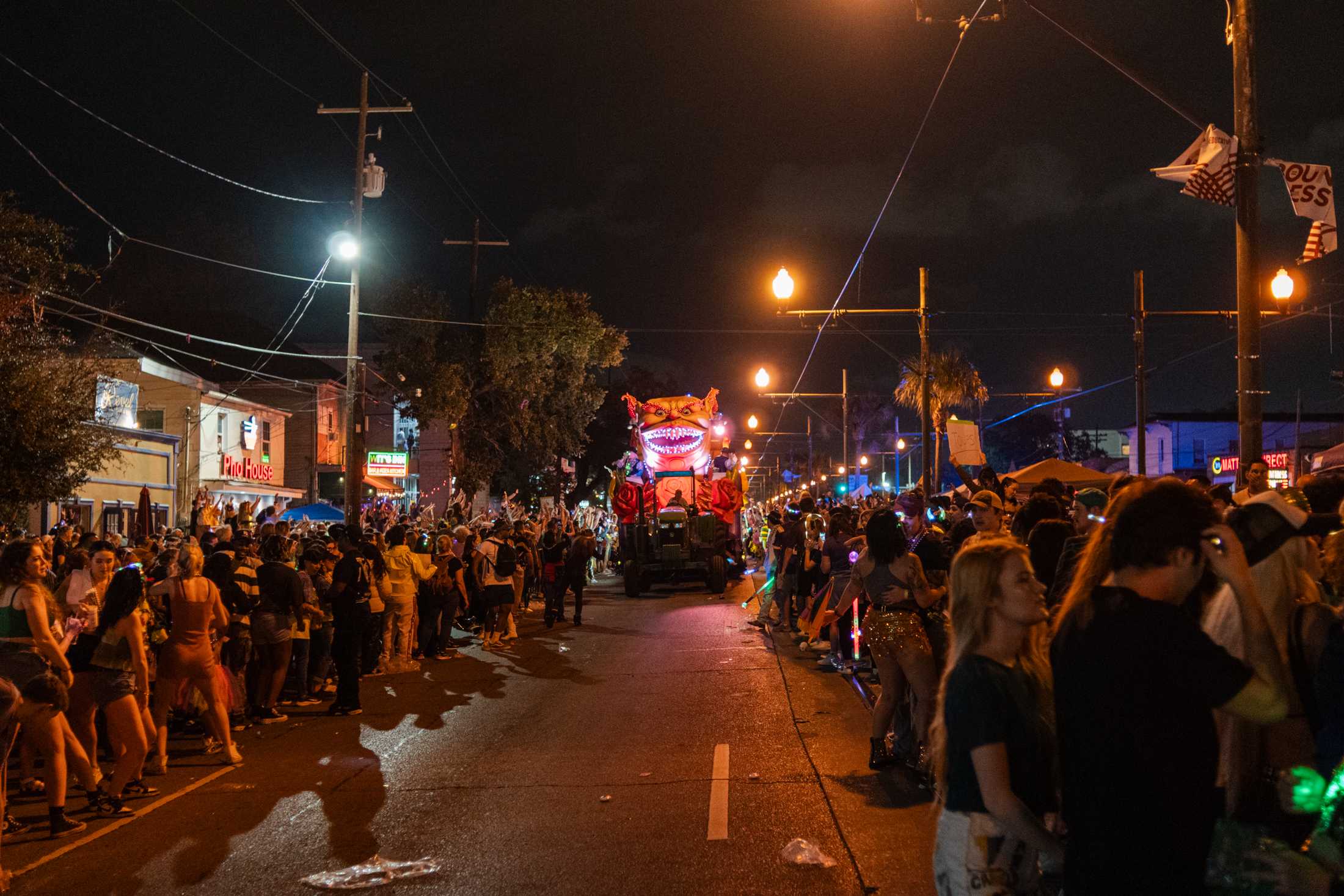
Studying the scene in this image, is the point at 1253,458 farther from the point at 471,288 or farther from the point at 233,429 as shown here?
the point at 233,429

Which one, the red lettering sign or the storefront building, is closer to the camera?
the storefront building

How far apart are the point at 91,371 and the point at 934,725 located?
16.9 m

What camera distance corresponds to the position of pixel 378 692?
13102 mm

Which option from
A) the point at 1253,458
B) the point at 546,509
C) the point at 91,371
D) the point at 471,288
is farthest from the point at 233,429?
the point at 1253,458

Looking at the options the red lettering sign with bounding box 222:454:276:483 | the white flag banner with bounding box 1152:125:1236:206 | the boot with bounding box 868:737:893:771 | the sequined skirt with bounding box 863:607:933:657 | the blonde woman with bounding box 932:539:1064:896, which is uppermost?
the white flag banner with bounding box 1152:125:1236:206

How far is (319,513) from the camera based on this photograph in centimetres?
3012

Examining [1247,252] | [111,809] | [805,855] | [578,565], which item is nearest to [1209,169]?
[1247,252]

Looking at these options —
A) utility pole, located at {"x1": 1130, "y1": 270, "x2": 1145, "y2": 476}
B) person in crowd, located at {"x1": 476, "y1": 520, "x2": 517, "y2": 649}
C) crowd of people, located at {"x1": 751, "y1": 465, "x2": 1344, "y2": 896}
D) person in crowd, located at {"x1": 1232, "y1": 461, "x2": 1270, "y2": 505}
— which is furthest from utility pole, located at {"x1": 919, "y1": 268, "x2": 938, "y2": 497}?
crowd of people, located at {"x1": 751, "y1": 465, "x2": 1344, "y2": 896}

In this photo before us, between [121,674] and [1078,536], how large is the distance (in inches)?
250

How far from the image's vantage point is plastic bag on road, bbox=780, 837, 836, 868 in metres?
6.11

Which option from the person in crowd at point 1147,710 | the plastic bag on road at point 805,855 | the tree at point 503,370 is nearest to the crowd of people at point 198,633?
the plastic bag on road at point 805,855

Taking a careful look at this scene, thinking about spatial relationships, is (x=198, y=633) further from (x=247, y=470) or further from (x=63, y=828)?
(x=247, y=470)

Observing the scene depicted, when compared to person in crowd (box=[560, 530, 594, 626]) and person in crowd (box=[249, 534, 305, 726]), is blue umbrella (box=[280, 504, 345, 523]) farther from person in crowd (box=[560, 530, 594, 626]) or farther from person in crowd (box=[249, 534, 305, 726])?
person in crowd (box=[249, 534, 305, 726])

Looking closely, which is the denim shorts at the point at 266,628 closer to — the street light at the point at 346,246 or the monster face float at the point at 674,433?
the street light at the point at 346,246
